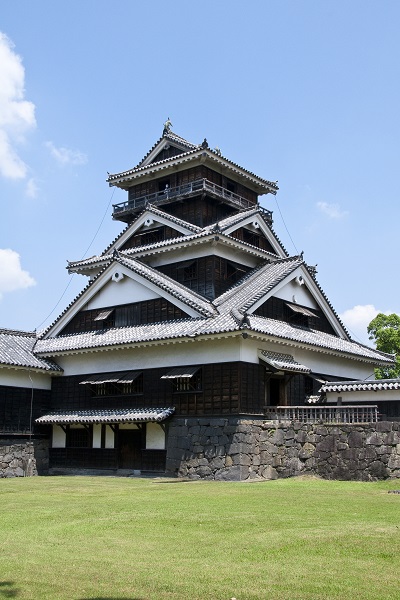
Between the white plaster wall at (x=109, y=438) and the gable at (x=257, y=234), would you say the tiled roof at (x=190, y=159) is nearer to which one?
the gable at (x=257, y=234)

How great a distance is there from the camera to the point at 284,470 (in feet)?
90.9

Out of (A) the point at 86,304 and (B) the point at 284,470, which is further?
(A) the point at 86,304

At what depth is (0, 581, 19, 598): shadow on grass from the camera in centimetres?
885

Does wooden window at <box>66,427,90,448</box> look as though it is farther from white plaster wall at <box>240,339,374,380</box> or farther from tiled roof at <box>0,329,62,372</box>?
white plaster wall at <box>240,339,374,380</box>

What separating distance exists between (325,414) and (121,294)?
1234 centimetres

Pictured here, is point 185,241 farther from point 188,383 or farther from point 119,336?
point 188,383

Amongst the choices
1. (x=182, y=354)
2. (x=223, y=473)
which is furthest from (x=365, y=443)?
(x=182, y=354)

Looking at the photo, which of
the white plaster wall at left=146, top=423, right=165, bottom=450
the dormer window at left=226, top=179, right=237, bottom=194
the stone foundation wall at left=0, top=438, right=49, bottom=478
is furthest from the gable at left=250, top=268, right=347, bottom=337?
the stone foundation wall at left=0, top=438, right=49, bottom=478

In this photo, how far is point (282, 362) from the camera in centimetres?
2981

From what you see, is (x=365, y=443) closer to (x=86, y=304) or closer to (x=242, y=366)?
(x=242, y=366)

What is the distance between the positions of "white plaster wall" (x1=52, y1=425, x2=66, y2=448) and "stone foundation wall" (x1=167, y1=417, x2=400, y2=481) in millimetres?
7619

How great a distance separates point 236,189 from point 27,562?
104 ft

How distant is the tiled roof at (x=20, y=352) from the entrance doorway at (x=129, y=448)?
5.61 meters

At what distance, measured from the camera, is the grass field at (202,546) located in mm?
9062
